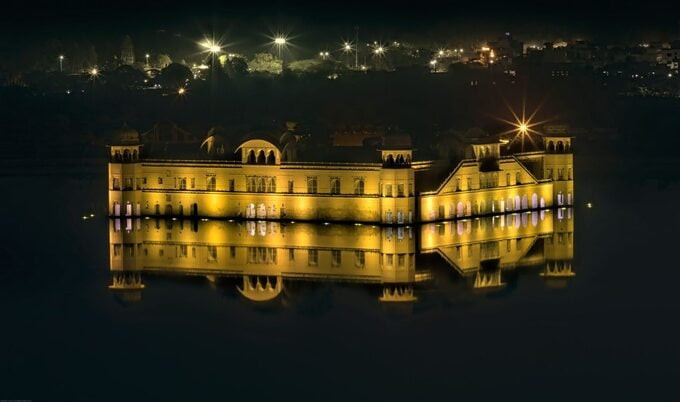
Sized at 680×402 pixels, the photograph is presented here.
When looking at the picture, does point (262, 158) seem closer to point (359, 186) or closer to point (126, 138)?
point (359, 186)

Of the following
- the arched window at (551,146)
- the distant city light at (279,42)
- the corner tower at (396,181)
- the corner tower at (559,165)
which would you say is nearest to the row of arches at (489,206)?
the corner tower at (559,165)

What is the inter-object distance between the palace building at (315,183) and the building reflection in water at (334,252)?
0.41 metres

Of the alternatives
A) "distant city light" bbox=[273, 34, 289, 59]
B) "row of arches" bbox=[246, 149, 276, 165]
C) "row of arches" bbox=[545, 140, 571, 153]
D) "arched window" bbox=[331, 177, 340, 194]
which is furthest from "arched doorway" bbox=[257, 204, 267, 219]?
"distant city light" bbox=[273, 34, 289, 59]

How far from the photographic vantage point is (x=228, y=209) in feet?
127

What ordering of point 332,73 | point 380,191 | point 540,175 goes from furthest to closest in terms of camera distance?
point 332,73, point 540,175, point 380,191

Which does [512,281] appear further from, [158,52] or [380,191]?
[158,52]

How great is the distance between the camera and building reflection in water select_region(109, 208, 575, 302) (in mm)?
30625

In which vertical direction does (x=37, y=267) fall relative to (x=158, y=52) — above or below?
below

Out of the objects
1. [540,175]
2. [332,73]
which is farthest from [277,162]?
[332,73]

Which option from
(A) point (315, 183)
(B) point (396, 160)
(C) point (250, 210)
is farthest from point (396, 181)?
(C) point (250, 210)

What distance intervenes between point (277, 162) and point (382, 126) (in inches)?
893

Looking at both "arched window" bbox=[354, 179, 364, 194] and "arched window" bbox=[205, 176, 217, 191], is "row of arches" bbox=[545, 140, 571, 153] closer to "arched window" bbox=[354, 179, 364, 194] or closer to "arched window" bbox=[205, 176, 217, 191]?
"arched window" bbox=[354, 179, 364, 194]

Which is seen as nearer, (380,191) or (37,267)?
(37,267)

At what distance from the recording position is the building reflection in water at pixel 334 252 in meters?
30.6
